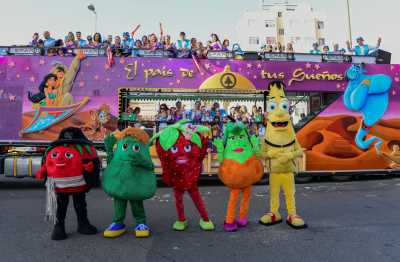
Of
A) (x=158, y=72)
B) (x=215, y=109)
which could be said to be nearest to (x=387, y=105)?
(x=215, y=109)

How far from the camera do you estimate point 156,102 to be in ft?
31.8

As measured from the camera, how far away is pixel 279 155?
208 inches

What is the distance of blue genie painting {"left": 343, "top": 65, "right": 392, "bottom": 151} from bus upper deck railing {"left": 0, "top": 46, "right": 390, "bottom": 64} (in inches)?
17.0

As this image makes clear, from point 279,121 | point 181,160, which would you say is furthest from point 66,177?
point 279,121

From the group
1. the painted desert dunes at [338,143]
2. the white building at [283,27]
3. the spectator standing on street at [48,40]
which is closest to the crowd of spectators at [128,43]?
the spectator standing on street at [48,40]

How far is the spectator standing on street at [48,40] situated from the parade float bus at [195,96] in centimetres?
44

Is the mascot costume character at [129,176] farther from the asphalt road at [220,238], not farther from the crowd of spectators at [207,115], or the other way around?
the crowd of spectators at [207,115]

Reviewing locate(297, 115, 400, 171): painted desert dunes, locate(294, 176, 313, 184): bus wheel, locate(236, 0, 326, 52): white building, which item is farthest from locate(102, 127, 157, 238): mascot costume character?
locate(236, 0, 326, 52): white building

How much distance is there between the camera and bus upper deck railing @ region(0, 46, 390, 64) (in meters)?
9.27

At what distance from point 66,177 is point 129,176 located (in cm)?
83

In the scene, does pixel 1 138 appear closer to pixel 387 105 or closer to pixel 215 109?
pixel 215 109

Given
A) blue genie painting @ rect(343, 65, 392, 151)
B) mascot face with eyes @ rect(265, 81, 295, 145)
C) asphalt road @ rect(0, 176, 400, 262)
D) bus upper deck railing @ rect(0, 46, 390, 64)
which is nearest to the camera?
asphalt road @ rect(0, 176, 400, 262)

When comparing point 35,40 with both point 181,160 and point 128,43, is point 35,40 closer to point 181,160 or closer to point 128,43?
point 128,43

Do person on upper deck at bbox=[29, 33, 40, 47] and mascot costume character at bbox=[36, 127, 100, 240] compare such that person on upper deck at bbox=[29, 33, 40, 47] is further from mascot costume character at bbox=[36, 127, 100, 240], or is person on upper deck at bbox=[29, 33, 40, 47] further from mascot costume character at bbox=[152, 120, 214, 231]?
mascot costume character at bbox=[152, 120, 214, 231]
